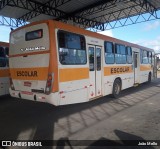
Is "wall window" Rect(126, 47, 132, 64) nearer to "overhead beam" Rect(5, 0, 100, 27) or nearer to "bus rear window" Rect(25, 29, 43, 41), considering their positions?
"bus rear window" Rect(25, 29, 43, 41)

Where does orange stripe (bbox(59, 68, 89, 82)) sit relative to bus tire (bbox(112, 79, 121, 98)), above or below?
above

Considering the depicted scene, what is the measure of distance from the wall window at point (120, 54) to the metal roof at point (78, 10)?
692 cm

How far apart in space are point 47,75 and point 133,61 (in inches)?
312

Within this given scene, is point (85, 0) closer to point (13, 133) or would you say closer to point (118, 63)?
point (118, 63)

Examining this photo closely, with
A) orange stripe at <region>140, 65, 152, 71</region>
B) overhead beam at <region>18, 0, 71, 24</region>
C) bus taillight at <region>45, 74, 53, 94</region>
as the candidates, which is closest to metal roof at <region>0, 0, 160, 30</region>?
overhead beam at <region>18, 0, 71, 24</region>

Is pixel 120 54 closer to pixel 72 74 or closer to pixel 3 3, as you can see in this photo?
pixel 72 74

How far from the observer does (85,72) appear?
8398mm

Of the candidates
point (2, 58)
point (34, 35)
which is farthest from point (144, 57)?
point (34, 35)

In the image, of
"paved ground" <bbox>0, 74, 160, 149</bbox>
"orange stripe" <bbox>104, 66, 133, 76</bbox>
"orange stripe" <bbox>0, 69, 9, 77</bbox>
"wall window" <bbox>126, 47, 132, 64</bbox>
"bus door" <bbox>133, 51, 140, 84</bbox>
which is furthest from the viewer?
"bus door" <bbox>133, 51, 140, 84</bbox>

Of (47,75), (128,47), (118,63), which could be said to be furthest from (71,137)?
(128,47)

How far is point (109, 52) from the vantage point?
10414mm

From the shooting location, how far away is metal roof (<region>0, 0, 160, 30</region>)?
1811cm

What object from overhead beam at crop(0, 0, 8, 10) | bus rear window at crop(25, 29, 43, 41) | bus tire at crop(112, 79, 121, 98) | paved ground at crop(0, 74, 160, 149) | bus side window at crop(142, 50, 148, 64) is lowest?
paved ground at crop(0, 74, 160, 149)

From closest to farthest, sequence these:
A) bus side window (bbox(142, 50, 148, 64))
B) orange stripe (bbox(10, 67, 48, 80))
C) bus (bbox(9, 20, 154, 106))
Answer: bus (bbox(9, 20, 154, 106)), orange stripe (bbox(10, 67, 48, 80)), bus side window (bbox(142, 50, 148, 64))
